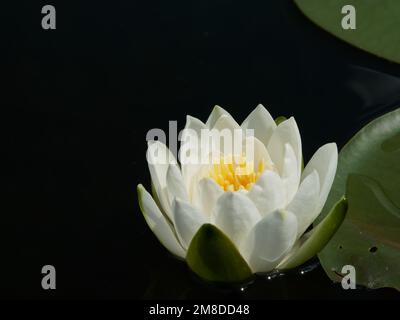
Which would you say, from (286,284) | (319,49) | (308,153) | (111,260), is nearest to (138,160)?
(111,260)

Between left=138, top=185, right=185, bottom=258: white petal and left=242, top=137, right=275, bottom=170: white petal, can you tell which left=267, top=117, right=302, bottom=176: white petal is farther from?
left=138, top=185, right=185, bottom=258: white petal

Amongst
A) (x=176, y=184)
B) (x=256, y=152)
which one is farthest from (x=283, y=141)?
(x=176, y=184)

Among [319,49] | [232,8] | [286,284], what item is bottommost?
[286,284]

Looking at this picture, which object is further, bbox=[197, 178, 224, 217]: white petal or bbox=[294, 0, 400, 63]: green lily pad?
bbox=[294, 0, 400, 63]: green lily pad

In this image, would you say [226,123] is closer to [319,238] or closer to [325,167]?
[325,167]

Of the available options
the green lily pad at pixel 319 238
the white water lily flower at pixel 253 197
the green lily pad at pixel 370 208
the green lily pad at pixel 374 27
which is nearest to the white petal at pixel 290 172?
the white water lily flower at pixel 253 197

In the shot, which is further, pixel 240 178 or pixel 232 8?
pixel 232 8

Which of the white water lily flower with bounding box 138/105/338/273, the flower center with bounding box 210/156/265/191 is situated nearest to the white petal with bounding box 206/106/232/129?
the white water lily flower with bounding box 138/105/338/273

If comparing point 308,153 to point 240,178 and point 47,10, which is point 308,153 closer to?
point 240,178
